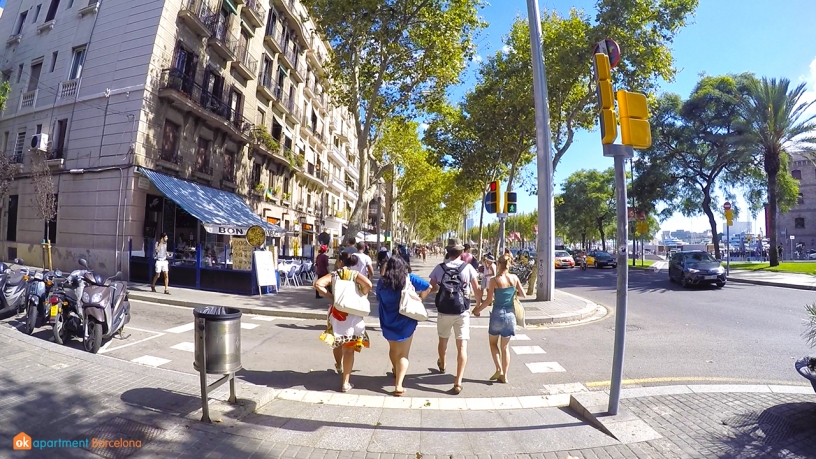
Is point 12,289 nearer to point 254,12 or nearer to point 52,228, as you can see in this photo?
point 52,228

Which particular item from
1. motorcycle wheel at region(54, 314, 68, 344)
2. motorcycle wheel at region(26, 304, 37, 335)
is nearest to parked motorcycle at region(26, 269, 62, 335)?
motorcycle wheel at region(26, 304, 37, 335)

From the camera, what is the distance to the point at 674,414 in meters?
3.92

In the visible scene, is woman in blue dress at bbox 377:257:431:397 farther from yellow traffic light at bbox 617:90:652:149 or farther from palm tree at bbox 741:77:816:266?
palm tree at bbox 741:77:816:266

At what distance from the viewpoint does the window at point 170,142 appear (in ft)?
50.5

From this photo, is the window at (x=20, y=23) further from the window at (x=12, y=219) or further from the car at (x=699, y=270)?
the car at (x=699, y=270)

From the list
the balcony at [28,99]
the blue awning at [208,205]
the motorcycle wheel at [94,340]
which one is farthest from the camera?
the balcony at [28,99]

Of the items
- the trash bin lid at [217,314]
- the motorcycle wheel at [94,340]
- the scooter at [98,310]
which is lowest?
the motorcycle wheel at [94,340]

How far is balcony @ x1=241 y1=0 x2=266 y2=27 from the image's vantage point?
751 inches

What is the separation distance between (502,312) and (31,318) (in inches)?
301

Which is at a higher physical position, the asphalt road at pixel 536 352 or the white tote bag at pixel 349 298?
the white tote bag at pixel 349 298

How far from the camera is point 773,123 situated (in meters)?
22.8

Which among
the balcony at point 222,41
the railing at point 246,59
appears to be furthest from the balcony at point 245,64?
the balcony at point 222,41

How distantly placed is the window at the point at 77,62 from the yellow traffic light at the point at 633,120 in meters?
20.6

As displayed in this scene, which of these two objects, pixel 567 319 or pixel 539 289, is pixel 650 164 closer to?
pixel 539 289
